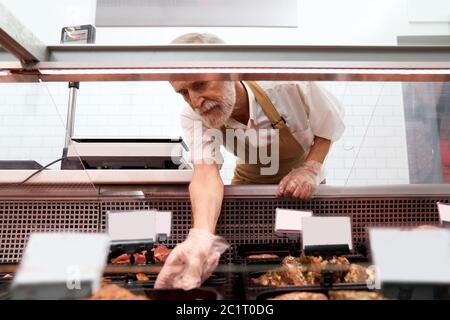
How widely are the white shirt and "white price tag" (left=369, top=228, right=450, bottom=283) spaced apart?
0.81m

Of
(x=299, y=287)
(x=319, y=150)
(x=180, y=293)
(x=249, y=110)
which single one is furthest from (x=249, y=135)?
(x=180, y=293)

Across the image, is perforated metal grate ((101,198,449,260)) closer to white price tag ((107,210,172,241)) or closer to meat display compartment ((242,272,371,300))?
white price tag ((107,210,172,241))

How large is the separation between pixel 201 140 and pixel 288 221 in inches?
24.6

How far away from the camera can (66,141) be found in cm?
152

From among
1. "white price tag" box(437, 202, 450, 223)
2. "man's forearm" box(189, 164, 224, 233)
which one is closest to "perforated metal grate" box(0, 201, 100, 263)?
"man's forearm" box(189, 164, 224, 233)

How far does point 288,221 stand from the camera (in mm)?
1446

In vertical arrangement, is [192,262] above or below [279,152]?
below

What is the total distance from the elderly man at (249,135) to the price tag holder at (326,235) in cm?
17

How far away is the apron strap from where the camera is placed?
1.90m

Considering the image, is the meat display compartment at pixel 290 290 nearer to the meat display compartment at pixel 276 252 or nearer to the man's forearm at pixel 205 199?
the meat display compartment at pixel 276 252

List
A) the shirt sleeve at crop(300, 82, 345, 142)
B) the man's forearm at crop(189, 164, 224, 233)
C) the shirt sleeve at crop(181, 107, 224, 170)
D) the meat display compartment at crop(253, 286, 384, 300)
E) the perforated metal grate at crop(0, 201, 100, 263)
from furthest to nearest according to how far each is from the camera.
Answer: the shirt sleeve at crop(300, 82, 345, 142)
the shirt sleeve at crop(181, 107, 224, 170)
the perforated metal grate at crop(0, 201, 100, 263)
the man's forearm at crop(189, 164, 224, 233)
the meat display compartment at crop(253, 286, 384, 300)

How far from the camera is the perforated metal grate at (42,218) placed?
60.1 inches

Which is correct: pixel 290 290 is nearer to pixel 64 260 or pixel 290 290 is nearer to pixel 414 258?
pixel 414 258
